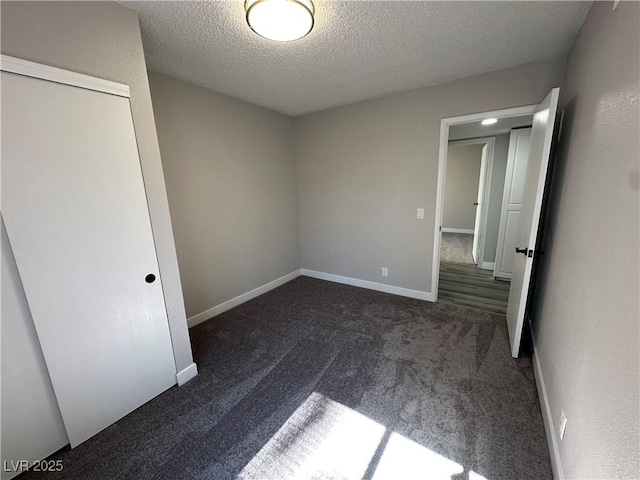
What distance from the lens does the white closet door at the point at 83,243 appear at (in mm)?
1213

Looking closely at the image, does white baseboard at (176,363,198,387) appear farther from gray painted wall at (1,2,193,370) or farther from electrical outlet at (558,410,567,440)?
electrical outlet at (558,410,567,440)

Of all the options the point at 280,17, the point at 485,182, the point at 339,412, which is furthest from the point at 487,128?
the point at 339,412

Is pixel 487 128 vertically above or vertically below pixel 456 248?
above

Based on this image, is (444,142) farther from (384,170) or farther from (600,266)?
(600,266)

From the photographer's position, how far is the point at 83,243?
1.41 m

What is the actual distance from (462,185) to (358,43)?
685 cm

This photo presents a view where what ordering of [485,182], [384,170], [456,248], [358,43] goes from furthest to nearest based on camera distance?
[456,248]
[485,182]
[384,170]
[358,43]

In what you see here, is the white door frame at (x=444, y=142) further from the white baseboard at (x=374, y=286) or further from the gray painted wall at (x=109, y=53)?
the gray painted wall at (x=109, y=53)

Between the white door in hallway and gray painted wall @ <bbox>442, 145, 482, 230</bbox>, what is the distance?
11.8 feet

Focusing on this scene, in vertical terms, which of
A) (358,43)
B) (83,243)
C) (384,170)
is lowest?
(83,243)

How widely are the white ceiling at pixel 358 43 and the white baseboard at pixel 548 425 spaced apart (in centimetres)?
238

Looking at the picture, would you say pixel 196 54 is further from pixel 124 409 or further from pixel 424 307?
pixel 424 307

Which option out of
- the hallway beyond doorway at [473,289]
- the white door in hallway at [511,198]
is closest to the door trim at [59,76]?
the hallway beyond doorway at [473,289]

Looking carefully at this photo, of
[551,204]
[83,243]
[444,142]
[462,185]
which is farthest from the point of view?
[462,185]
